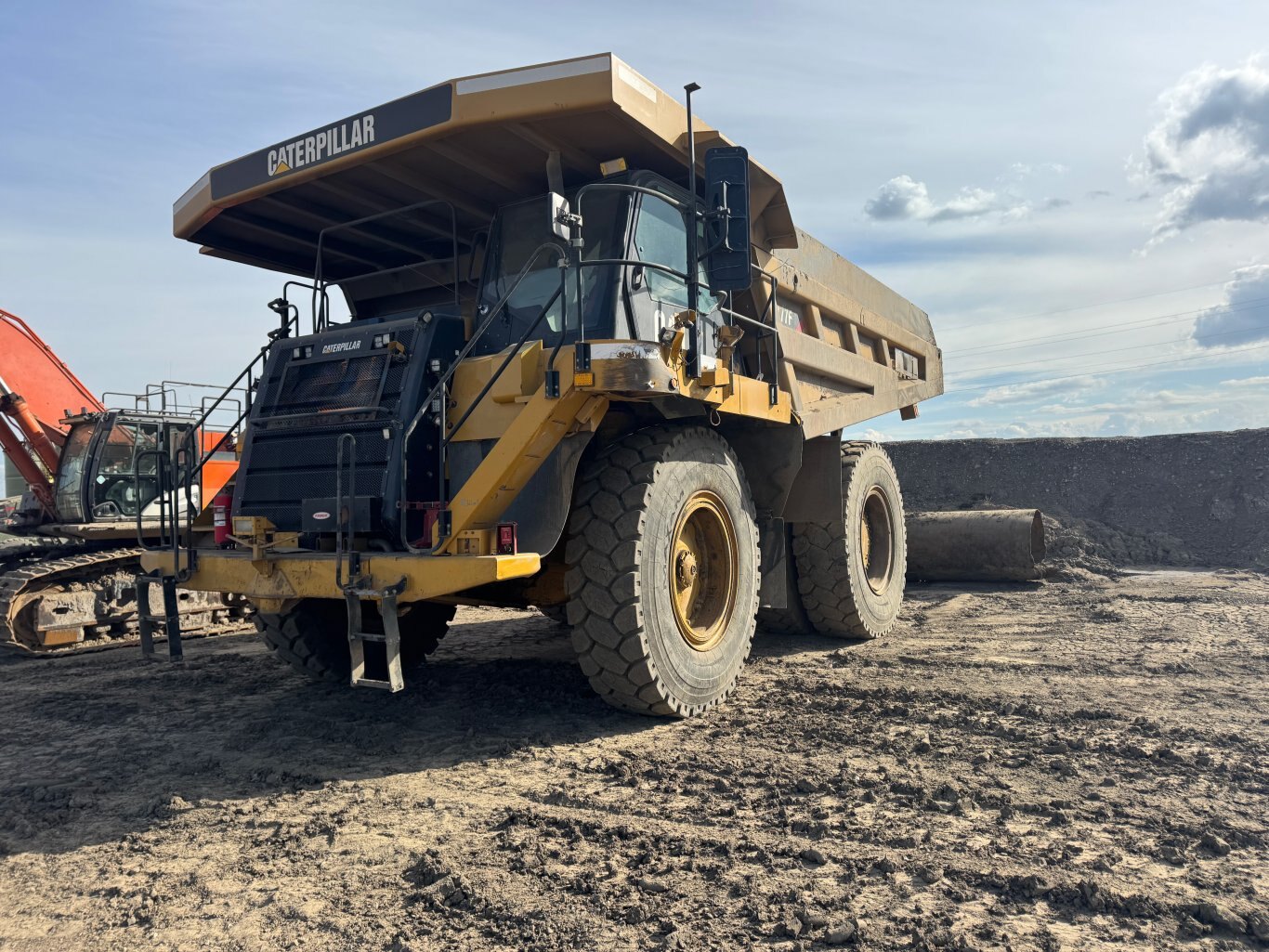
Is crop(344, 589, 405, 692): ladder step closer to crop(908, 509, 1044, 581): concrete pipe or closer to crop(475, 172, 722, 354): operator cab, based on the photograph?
crop(475, 172, 722, 354): operator cab

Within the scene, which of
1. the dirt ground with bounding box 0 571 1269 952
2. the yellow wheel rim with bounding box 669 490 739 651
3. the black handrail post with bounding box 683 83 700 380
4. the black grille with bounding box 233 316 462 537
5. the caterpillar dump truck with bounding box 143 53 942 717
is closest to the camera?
the dirt ground with bounding box 0 571 1269 952

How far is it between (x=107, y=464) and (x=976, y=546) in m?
10.2

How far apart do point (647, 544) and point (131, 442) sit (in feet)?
27.7

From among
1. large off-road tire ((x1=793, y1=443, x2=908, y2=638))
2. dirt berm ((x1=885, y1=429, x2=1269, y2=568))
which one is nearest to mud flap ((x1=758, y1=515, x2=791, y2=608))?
large off-road tire ((x1=793, y1=443, x2=908, y2=638))

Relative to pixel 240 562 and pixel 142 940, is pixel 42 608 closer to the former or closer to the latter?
pixel 240 562

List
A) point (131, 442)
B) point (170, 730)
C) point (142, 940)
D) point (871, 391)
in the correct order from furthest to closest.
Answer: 1. point (131, 442)
2. point (871, 391)
3. point (170, 730)
4. point (142, 940)

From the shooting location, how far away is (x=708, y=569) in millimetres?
5555

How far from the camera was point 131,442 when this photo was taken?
34.9 ft

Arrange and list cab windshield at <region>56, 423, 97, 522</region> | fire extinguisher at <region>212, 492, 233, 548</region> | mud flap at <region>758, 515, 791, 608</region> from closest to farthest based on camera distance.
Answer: fire extinguisher at <region>212, 492, 233, 548</region>, mud flap at <region>758, 515, 791, 608</region>, cab windshield at <region>56, 423, 97, 522</region>

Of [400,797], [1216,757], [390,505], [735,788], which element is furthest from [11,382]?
[1216,757]

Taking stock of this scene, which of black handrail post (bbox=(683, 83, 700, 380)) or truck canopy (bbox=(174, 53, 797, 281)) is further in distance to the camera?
black handrail post (bbox=(683, 83, 700, 380))

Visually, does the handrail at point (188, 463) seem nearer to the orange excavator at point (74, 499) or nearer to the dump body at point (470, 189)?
the dump body at point (470, 189)

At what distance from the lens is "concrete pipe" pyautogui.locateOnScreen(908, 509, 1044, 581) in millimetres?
10867

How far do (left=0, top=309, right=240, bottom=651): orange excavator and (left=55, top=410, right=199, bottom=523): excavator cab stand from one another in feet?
0.05
